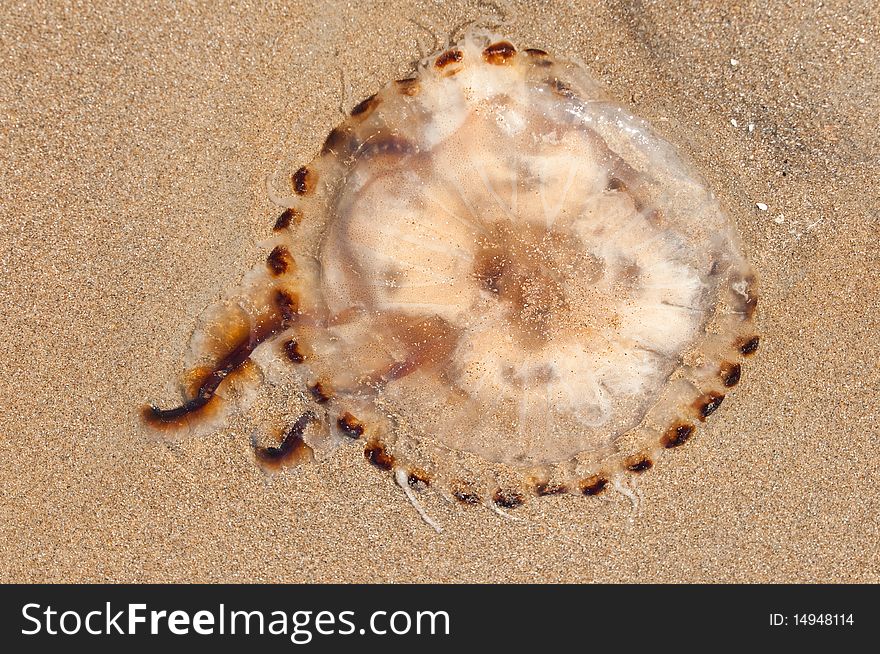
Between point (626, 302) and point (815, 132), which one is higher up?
point (815, 132)

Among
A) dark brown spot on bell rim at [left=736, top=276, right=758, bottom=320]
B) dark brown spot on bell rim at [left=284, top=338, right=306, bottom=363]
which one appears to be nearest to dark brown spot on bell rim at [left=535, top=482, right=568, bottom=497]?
dark brown spot on bell rim at [left=736, top=276, right=758, bottom=320]

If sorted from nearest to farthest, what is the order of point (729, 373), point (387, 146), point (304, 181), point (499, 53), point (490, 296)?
point (490, 296) < point (387, 146) < point (499, 53) < point (304, 181) < point (729, 373)

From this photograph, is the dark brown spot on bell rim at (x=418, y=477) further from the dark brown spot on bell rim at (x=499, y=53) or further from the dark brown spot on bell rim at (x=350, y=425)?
the dark brown spot on bell rim at (x=499, y=53)

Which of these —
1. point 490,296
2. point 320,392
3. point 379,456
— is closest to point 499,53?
point 490,296

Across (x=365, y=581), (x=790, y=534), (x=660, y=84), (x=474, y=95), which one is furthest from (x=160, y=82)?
(x=790, y=534)

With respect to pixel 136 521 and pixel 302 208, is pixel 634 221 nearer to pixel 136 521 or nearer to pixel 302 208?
pixel 302 208

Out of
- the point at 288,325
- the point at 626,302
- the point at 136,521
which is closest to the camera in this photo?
the point at 626,302

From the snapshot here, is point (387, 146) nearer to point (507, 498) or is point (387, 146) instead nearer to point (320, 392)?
point (320, 392)
